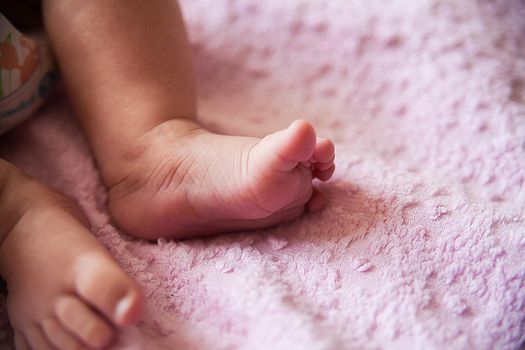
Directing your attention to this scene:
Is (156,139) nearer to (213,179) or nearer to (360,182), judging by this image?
(213,179)

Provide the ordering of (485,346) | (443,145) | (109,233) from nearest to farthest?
(485,346)
(109,233)
(443,145)

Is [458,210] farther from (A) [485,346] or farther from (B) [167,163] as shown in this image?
(B) [167,163]

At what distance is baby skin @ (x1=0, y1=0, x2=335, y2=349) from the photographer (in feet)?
1.59

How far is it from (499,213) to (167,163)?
40cm

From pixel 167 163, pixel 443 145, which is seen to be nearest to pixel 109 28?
pixel 167 163

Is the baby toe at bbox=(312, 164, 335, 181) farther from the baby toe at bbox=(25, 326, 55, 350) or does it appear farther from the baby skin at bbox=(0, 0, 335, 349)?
the baby toe at bbox=(25, 326, 55, 350)

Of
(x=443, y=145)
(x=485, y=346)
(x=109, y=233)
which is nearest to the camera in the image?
(x=485, y=346)

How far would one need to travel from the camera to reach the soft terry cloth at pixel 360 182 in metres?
0.53

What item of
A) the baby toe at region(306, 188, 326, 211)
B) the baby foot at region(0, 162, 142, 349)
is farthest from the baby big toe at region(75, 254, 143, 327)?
the baby toe at region(306, 188, 326, 211)

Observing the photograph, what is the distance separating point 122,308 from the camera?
0.47m

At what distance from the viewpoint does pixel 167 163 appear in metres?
0.61

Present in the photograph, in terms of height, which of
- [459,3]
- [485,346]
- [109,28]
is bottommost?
[485,346]

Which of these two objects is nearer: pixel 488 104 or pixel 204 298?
pixel 204 298

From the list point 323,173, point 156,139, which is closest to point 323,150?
point 323,173
